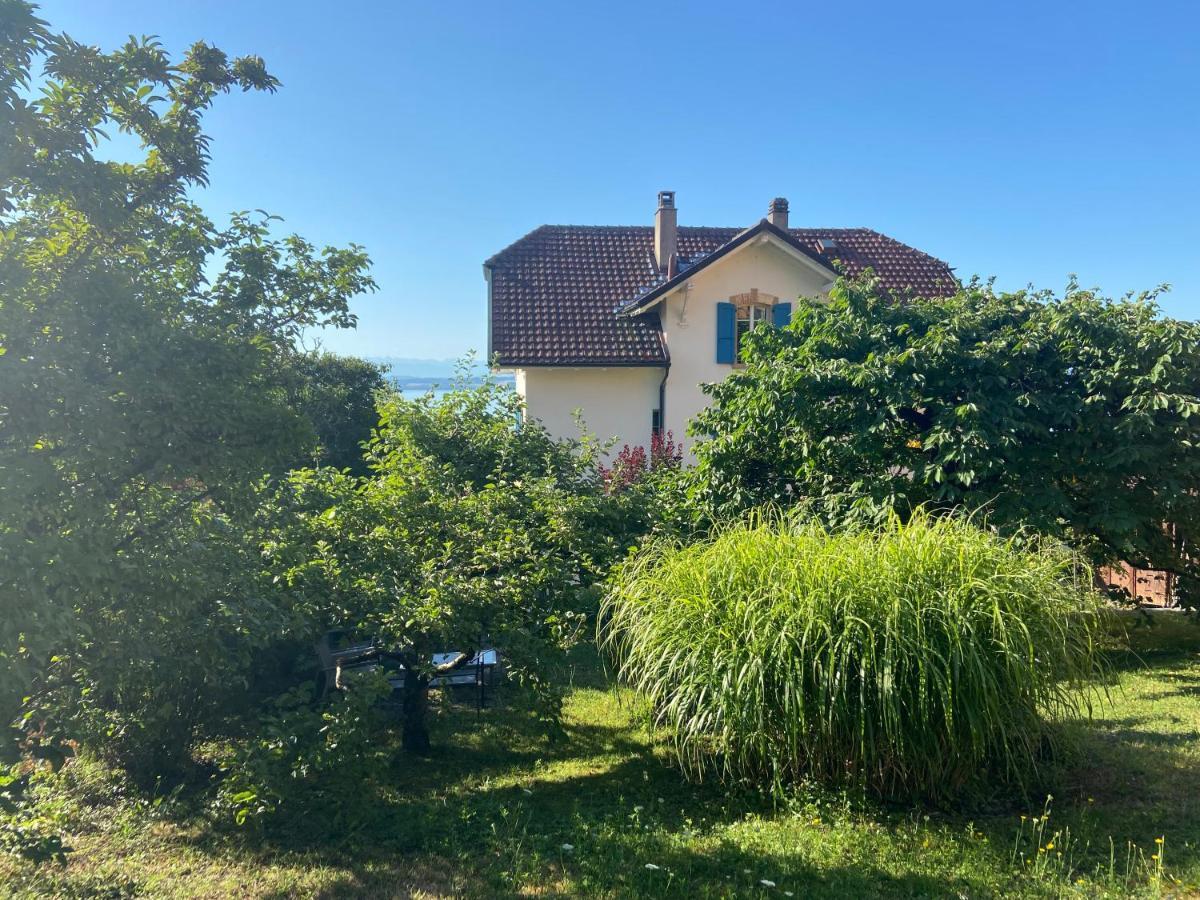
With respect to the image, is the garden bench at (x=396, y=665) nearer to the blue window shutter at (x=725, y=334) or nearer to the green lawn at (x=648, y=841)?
the green lawn at (x=648, y=841)

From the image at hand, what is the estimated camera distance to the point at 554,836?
442 cm

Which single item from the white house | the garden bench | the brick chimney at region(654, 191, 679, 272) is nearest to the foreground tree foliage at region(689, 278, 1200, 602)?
the garden bench

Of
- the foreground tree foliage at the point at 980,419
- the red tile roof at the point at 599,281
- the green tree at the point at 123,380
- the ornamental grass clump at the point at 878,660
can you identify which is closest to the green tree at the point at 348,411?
the red tile roof at the point at 599,281

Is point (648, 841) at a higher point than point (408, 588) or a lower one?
lower

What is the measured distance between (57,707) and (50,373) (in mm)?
2234

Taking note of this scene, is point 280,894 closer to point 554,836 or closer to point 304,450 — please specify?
point 554,836

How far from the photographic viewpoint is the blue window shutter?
16219 mm

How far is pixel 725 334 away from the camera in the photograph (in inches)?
639

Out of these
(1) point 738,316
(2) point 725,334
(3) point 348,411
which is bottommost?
(3) point 348,411

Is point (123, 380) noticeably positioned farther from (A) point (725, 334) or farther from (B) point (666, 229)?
(B) point (666, 229)

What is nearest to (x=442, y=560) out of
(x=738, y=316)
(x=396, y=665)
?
(x=396, y=665)

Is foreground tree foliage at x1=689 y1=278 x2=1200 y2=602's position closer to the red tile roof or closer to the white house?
the red tile roof

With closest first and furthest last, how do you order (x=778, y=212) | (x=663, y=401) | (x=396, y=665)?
(x=396, y=665), (x=663, y=401), (x=778, y=212)

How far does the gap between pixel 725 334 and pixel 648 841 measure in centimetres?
1306
